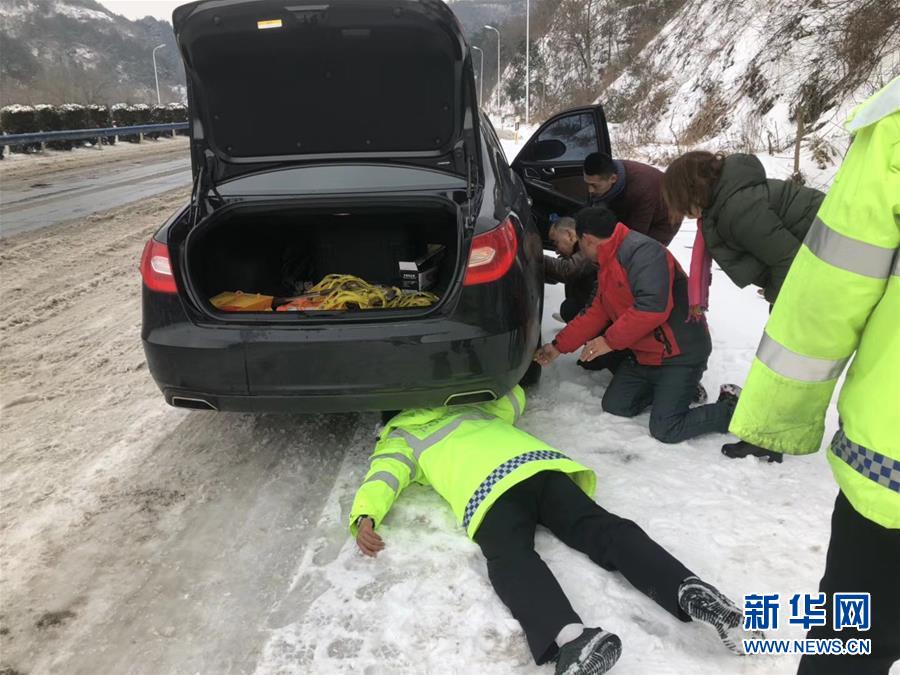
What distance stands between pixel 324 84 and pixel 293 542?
2027 millimetres

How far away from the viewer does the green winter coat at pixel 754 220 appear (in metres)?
3.04

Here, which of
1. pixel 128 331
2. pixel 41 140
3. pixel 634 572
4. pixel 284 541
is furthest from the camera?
pixel 41 140

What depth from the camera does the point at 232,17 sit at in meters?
2.69

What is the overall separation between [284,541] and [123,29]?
518 feet

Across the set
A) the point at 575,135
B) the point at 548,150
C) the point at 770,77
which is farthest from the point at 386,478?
the point at 770,77

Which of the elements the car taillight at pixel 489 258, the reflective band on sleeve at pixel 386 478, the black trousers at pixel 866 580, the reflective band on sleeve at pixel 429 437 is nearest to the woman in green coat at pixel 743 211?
the car taillight at pixel 489 258

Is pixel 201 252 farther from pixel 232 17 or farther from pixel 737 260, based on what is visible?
pixel 737 260

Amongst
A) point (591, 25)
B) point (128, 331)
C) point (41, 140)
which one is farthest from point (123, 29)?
point (128, 331)

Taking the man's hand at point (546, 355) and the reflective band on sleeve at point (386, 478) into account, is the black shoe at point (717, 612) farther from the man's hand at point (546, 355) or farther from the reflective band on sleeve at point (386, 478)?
the man's hand at point (546, 355)

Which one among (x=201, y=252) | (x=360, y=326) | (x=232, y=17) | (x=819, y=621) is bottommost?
(x=819, y=621)

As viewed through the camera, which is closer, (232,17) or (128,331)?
(232,17)

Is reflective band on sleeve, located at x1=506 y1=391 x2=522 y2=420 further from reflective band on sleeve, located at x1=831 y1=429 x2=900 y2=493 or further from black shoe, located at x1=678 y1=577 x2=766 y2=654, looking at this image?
reflective band on sleeve, located at x1=831 y1=429 x2=900 y2=493

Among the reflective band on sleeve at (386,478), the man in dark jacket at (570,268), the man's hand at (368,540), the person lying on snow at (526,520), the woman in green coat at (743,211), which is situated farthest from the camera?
the man in dark jacket at (570,268)

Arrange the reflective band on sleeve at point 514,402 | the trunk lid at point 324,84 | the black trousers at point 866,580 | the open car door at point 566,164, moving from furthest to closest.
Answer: the open car door at point 566,164, the reflective band on sleeve at point 514,402, the trunk lid at point 324,84, the black trousers at point 866,580
